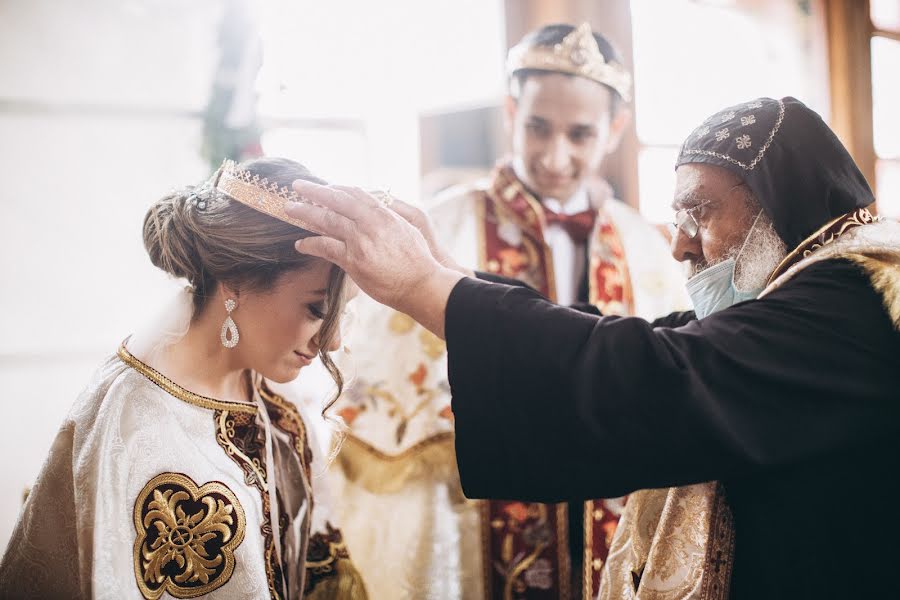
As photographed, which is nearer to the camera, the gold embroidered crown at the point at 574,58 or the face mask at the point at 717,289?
the face mask at the point at 717,289

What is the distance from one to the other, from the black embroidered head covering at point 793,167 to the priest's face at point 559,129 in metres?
1.04

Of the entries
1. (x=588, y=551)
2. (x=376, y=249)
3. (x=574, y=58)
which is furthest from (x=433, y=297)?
(x=574, y=58)

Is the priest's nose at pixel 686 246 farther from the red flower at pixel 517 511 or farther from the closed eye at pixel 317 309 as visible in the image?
the red flower at pixel 517 511

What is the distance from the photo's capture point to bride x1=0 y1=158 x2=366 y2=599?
1.48 metres

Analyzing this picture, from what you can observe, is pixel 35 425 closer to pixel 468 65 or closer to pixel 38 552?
pixel 38 552

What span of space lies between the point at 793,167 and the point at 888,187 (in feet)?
11.2

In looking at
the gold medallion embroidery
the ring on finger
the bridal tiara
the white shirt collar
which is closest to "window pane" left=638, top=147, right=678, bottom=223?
the white shirt collar

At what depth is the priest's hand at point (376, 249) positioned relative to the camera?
1.40 m

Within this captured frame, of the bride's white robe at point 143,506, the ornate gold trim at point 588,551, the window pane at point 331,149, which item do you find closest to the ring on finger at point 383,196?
the bride's white robe at point 143,506

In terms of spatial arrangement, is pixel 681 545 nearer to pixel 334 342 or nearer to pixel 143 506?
pixel 334 342

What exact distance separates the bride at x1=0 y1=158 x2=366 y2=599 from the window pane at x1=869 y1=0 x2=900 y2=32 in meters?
4.12

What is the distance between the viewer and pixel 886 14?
4547 mm

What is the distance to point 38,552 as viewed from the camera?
1.52 meters

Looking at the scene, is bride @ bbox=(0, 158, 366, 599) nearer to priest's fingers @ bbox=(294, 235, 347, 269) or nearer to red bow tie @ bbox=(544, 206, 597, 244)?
priest's fingers @ bbox=(294, 235, 347, 269)
